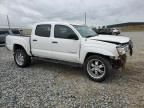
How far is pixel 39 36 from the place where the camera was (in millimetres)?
6762

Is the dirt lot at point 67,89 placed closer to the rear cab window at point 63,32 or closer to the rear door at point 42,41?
the rear door at point 42,41

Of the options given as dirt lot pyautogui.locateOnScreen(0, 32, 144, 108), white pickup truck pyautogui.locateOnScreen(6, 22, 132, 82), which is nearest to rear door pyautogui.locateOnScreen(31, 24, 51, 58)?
white pickup truck pyautogui.locateOnScreen(6, 22, 132, 82)

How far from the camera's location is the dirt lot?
4020 mm

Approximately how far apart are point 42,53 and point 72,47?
1449 mm

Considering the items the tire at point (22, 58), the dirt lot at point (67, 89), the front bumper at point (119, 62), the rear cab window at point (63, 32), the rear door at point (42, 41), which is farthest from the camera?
the tire at point (22, 58)

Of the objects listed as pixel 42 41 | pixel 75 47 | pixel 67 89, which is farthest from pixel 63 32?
pixel 67 89

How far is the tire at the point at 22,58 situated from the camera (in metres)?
7.34

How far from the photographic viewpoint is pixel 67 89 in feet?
16.0

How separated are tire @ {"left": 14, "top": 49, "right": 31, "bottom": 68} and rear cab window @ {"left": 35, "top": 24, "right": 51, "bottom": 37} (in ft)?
3.74

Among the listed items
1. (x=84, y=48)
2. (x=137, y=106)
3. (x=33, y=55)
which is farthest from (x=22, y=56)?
(x=137, y=106)

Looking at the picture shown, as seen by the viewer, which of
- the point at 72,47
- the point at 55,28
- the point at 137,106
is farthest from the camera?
the point at 55,28

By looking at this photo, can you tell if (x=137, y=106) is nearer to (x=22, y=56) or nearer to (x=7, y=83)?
(x=7, y=83)

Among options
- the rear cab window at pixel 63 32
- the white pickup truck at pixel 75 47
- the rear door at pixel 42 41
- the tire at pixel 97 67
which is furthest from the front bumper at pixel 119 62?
the rear door at pixel 42 41

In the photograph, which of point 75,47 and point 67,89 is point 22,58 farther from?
point 67,89
